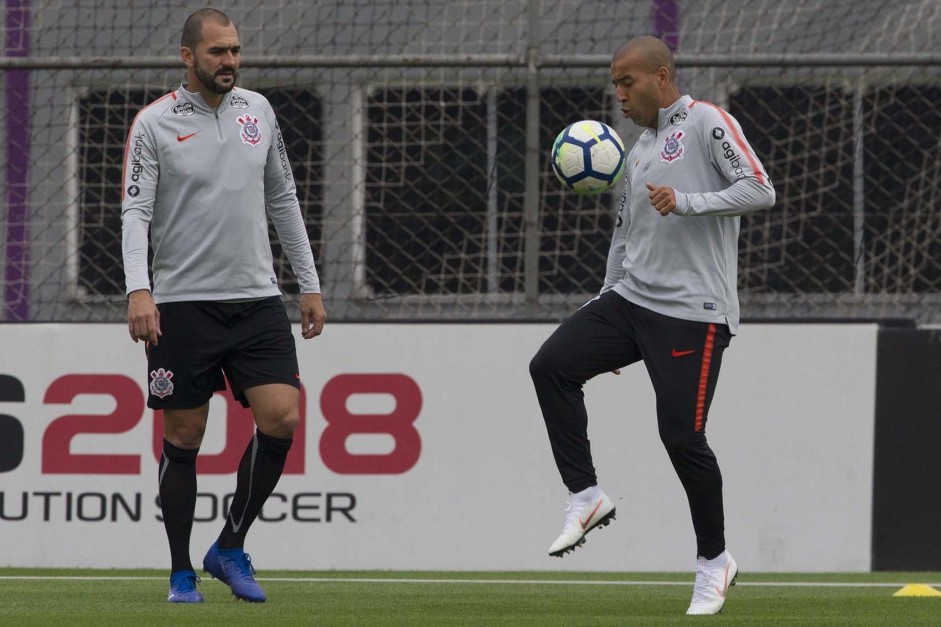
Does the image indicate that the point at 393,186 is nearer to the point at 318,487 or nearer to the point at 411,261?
the point at 411,261

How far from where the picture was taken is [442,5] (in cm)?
864

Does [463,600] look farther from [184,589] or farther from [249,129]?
[249,129]

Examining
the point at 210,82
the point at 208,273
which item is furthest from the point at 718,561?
the point at 210,82

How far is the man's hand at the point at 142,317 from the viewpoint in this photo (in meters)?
5.39

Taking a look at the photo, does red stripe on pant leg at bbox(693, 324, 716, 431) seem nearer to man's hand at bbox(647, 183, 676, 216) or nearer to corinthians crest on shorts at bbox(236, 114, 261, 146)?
man's hand at bbox(647, 183, 676, 216)

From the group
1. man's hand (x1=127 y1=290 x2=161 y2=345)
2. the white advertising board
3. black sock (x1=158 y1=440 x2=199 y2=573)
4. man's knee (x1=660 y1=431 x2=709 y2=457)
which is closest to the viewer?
man's knee (x1=660 y1=431 x2=709 y2=457)

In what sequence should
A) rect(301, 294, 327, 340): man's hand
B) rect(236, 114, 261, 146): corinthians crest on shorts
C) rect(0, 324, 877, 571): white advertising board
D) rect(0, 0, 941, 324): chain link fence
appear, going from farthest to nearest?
rect(0, 0, 941, 324): chain link fence → rect(0, 324, 877, 571): white advertising board → rect(301, 294, 327, 340): man's hand → rect(236, 114, 261, 146): corinthians crest on shorts

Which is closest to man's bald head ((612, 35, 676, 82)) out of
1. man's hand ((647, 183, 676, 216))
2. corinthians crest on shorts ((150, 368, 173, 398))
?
man's hand ((647, 183, 676, 216))

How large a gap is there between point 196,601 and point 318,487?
2037 millimetres

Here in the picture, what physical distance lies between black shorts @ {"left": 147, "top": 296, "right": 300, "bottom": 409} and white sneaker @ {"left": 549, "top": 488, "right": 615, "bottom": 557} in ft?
3.62

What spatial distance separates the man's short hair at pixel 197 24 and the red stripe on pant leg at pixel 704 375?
194 cm

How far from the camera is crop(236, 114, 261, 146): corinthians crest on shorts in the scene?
18.6ft

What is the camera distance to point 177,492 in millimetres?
5852

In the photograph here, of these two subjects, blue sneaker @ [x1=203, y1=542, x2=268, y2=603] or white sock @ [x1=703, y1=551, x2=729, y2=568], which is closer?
white sock @ [x1=703, y1=551, x2=729, y2=568]
